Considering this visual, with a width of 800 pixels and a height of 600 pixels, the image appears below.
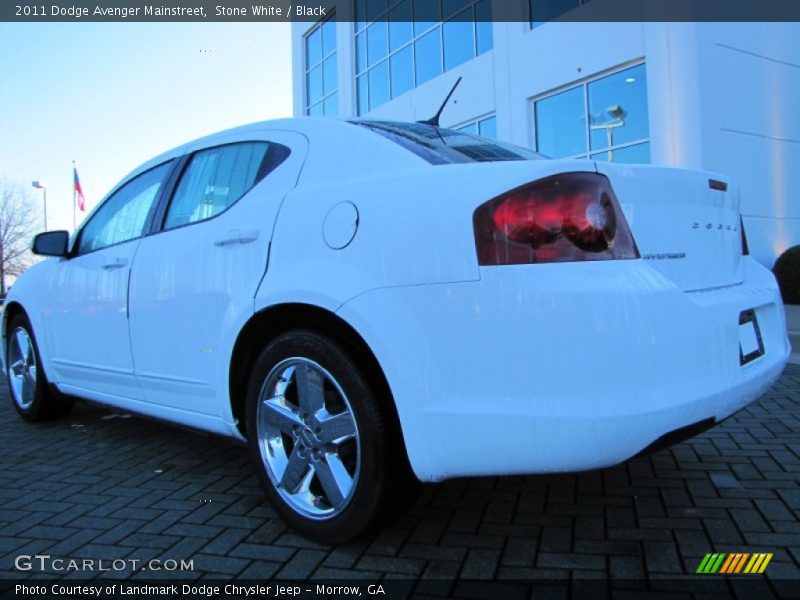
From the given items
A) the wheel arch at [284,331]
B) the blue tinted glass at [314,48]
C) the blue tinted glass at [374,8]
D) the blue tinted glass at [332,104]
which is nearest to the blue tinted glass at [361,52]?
the blue tinted glass at [374,8]

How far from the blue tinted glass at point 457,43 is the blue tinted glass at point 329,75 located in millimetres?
6650

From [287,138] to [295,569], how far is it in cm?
172

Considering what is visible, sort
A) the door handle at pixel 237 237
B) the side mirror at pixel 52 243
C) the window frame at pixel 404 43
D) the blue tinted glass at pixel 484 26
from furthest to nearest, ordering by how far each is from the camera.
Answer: the window frame at pixel 404 43 → the blue tinted glass at pixel 484 26 → the side mirror at pixel 52 243 → the door handle at pixel 237 237

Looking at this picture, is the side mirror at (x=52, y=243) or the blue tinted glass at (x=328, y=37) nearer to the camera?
the side mirror at (x=52, y=243)

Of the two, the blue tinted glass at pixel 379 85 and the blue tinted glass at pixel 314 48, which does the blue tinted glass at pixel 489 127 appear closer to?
the blue tinted glass at pixel 379 85

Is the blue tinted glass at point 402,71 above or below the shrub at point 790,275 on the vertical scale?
above

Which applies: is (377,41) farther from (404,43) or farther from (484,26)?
(484,26)

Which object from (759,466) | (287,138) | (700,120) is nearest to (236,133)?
(287,138)

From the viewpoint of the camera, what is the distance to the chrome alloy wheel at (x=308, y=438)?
7.34 ft

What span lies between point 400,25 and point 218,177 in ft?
53.7

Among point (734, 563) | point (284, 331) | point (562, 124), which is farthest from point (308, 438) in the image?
point (562, 124)

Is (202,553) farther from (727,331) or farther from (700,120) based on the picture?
(700,120)

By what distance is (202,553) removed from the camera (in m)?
2.30

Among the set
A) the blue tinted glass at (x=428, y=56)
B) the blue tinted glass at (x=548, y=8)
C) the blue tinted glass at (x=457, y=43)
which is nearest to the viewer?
the blue tinted glass at (x=548, y=8)
